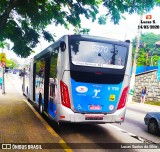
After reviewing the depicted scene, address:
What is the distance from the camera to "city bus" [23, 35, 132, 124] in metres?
9.16

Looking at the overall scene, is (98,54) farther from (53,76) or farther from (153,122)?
(153,122)

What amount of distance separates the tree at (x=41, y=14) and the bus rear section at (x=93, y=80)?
1336 mm

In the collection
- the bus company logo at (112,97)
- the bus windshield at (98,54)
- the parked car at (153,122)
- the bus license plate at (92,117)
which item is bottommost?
the parked car at (153,122)

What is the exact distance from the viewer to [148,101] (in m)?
29.0

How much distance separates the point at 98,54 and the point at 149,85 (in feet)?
68.9

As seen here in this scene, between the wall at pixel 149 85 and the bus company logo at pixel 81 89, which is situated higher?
the bus company logo at pixel 81 89

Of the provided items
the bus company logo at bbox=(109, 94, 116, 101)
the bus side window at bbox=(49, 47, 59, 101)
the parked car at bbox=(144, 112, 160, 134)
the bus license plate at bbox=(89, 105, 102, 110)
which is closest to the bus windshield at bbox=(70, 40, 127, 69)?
the bus company logo at bbox=(109, 94, 116, 101)

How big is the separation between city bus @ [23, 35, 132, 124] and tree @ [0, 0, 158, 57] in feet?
4.27

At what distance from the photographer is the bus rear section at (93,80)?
916 cm

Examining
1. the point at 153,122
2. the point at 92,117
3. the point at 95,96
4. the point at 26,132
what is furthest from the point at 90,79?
the point at 153,122

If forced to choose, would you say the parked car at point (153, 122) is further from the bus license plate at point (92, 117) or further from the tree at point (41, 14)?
the tree at point (41, 14)

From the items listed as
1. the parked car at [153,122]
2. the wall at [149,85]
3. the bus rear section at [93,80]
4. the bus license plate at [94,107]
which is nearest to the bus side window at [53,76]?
the bus rear section at [93,80]

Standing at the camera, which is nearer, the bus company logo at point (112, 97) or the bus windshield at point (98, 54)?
the bus windshield at point (98, 54)

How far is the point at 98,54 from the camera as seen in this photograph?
30.9 feet
